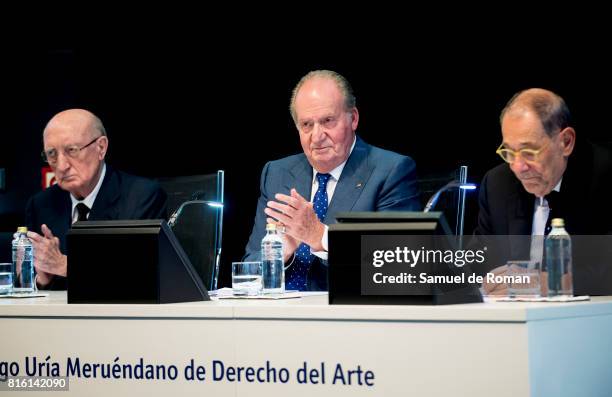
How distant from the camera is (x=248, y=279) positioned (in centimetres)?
261

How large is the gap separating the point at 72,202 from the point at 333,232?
2019 mm

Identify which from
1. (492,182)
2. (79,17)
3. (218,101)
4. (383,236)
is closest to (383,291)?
(383,236)

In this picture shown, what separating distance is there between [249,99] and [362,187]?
5.27 ft

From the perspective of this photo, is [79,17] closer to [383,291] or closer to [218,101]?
[218,101]

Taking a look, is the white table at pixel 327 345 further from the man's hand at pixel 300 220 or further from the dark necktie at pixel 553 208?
the dark necktie at pixel 553 208

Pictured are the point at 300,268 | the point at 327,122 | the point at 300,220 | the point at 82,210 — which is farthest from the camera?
the point at 82,210

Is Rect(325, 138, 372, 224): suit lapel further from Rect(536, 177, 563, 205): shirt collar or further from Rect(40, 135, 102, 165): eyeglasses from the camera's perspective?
Rect(40, 135, 102, 165): eyeglasses

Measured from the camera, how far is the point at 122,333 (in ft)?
7.57

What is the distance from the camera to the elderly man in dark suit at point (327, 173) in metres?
3.37

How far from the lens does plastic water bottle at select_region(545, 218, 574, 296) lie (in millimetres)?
2248

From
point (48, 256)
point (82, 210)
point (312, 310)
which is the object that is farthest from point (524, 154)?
point (82, 210)

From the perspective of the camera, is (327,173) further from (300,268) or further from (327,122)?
(300,268)

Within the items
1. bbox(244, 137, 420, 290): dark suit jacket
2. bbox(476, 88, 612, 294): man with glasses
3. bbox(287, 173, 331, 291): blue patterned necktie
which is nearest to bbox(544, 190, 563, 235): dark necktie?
bbox(476, 88, 612, 294): man with glasses

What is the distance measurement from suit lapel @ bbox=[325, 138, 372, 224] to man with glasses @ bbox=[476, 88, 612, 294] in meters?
0.55
